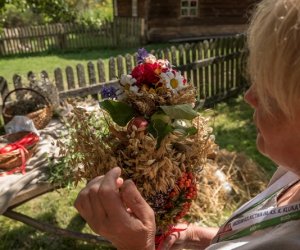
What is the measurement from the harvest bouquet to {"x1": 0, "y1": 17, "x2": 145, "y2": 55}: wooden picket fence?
43.6 feet

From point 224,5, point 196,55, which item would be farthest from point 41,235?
point 224,5

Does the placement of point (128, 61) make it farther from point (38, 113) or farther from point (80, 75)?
point (38, 113)

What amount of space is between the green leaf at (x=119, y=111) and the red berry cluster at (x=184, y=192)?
1.00 ft

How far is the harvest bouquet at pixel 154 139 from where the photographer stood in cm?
125

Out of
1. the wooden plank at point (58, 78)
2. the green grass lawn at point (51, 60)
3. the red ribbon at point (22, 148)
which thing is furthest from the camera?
the green grass lawn at point (51, 60)

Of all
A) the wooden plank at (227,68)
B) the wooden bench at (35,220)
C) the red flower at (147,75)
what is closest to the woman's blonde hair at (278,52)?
the red flower at (147,75)

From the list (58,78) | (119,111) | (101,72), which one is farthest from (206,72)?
(119,111)

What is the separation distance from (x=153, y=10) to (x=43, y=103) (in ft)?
37.4

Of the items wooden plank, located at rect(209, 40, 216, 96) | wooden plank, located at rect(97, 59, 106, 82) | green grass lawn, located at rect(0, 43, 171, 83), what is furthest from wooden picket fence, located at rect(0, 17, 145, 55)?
wooden plank, located at rect(97, 59, 106, 82)

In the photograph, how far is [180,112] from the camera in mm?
1256

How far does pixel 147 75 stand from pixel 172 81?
10cm

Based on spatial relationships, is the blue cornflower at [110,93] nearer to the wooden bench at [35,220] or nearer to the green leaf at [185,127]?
the green leaf at [185,127]

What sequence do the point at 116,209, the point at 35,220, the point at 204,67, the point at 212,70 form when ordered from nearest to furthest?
1. the point at 116,209
2. the point at 35,220
3. the point at 204,67
4. the point at 212,70

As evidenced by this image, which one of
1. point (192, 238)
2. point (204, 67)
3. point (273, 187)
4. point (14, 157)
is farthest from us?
point (204, 67)
